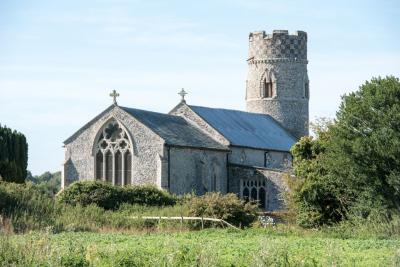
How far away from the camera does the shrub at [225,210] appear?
137ft

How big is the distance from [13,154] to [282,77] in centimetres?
2308

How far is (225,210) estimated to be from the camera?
41812mm

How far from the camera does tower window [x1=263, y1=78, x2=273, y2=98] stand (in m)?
72.5

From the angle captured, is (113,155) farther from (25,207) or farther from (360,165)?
(360,165)

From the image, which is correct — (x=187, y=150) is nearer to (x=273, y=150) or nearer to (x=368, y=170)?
(x=273, y=150)

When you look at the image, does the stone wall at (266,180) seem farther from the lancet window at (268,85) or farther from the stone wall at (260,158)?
the lancet window at (268,85)

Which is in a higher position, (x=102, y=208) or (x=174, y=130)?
Answer: (x=174, y=130)

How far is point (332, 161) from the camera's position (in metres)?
44.0

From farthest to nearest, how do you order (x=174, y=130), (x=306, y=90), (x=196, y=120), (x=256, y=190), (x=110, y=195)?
(x=306, y=90) → (x=196, y=120) → (x=256, y=190) → (x=174, y=130) → (x=110, y=195)

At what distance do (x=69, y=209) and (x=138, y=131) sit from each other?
1287 centimetres

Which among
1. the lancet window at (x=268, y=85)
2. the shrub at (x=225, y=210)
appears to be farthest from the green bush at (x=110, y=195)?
the lancet window at (x=268, y=85)

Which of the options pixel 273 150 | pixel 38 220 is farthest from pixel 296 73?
pixel 38 220

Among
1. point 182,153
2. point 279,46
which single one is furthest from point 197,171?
point 279,46

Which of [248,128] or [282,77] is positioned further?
[282,77]
